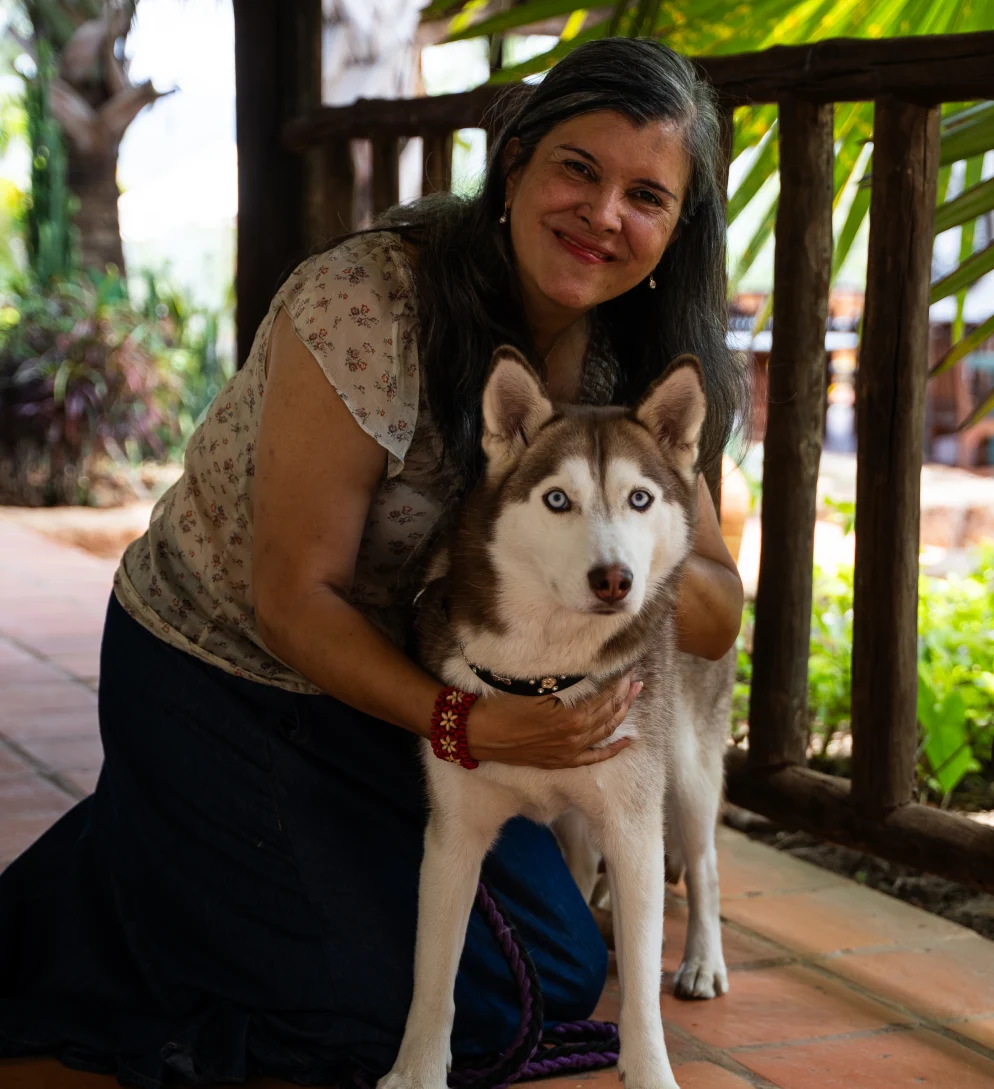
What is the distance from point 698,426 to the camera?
212 cm

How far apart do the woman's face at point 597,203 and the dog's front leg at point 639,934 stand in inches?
34.8

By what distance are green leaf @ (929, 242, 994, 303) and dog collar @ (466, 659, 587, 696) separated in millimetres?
1329

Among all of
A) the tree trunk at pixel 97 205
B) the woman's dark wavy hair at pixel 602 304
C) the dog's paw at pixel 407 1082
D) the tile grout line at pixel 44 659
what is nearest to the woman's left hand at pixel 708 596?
the woman's dark wavy hair at pixel 602 304

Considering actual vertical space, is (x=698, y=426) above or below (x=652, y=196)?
below

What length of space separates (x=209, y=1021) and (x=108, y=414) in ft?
27.1

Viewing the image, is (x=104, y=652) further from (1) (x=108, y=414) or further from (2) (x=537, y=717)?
(1) (x=108, y=414)

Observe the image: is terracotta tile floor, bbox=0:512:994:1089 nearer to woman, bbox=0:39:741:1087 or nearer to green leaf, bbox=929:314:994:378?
woman, bbox=0:39:741:1087

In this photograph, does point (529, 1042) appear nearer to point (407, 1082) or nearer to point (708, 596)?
point (407, 1082)

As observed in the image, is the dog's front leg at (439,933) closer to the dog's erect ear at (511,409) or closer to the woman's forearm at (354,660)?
the woman's forearm at (354,660)

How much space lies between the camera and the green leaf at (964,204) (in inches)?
114

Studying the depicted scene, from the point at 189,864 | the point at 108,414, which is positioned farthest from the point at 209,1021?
the point at 108,414

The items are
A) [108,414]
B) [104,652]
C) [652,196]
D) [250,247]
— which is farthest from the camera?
[108,414]

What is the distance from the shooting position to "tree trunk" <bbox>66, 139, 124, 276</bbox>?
1352cm

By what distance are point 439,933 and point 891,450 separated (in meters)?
1.45
